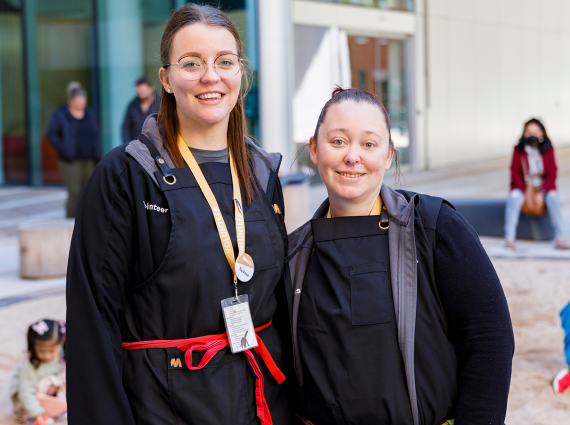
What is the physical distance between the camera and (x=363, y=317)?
71.4 inches

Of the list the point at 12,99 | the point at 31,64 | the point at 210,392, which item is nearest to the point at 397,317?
the point at 210,392

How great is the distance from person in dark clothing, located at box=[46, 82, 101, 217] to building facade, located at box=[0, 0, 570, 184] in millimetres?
1428

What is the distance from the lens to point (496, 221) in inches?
335

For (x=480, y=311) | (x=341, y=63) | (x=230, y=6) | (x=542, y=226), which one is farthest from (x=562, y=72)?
(x=480, y=311)

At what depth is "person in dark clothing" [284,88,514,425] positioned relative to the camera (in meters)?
1.79

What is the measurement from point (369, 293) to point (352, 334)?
0.39ft

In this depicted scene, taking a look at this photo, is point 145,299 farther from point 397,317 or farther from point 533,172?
point 533,172

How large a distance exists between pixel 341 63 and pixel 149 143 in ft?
42.2

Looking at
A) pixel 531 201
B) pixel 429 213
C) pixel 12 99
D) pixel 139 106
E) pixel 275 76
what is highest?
pixel 12 99

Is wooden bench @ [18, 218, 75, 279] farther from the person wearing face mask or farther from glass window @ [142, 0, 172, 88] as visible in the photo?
glass window @ [142, 0, 172, 88]

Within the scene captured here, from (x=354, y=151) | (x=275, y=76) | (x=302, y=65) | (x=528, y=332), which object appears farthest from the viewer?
(x=302, y=65)

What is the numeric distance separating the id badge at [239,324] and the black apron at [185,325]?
1.1 inches

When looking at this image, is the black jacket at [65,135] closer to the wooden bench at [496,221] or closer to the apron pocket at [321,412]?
the wooden bench at [496,221]

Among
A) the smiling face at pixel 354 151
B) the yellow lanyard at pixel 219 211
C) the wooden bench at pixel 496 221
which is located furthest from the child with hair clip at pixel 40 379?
the wooden bench at pixel 496 221
